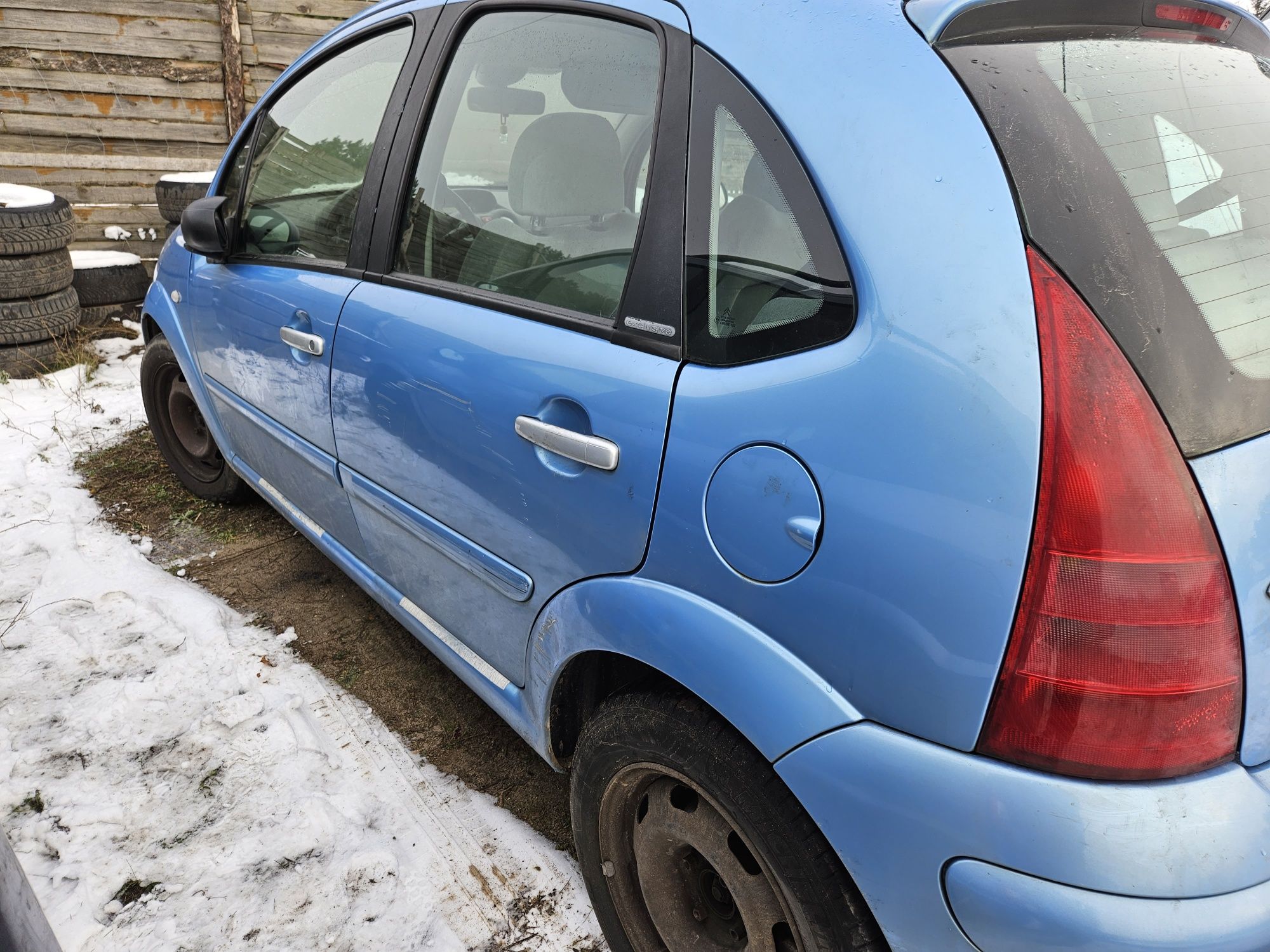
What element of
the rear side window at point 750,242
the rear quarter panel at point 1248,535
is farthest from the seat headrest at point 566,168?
the rear quarter panel at point 1248,535

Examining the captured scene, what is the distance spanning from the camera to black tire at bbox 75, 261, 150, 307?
5.63m

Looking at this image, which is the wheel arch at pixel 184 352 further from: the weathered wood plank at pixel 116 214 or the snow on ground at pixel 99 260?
the weathered wood plank at pixel 116 214

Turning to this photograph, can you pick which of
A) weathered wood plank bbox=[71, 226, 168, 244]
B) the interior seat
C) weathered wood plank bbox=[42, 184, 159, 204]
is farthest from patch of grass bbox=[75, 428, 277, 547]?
weathered wood plank bbox=[42, 184, 159, 204]

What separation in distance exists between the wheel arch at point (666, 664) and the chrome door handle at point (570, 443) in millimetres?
194

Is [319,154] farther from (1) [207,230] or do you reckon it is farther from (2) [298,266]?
(1) [207,230]

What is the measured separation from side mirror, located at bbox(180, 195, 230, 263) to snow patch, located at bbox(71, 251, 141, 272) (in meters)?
3.72

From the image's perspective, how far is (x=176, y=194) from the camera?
18.7 ft

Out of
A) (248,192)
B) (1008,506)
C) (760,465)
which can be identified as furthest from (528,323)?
(248,192)

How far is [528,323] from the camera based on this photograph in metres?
1.58

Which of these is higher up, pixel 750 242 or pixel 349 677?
pixel 750 242

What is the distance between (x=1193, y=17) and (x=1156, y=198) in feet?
1.56

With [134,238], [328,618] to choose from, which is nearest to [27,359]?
[134,238]

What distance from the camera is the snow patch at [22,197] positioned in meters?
4.77

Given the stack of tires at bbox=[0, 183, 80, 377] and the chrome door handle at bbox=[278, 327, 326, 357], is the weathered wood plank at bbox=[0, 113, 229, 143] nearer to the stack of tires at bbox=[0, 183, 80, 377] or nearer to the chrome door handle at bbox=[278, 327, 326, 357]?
the stack of tires at bbox=[0, 183, 80, 377]
